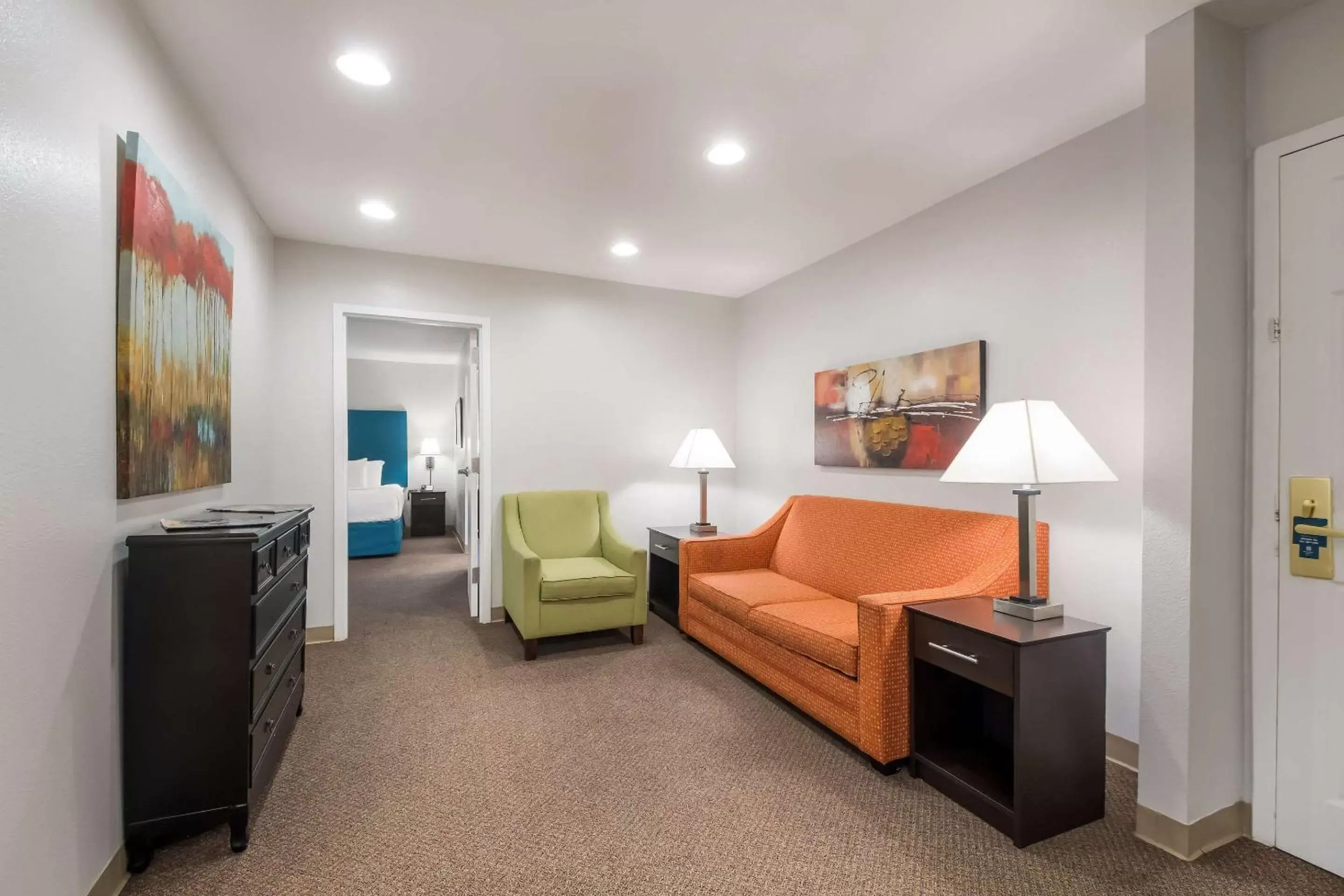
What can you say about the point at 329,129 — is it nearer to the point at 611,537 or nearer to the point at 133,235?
the point at 133,235

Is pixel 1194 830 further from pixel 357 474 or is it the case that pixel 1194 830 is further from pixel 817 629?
pixel 357 474

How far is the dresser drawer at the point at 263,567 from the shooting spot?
187 centimetres

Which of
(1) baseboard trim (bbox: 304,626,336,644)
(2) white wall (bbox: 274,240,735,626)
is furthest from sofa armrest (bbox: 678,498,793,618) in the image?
(1) baseboard trim (bbox: 304,626,336,644)

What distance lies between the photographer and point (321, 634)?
12.9ft

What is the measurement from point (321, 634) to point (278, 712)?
186 cm

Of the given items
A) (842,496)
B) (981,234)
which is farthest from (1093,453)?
(842,496)

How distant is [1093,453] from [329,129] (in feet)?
10.2

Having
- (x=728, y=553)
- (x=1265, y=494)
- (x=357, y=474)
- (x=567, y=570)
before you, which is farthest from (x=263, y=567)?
(x=357, y=474)

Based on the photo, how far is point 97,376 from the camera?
166cm

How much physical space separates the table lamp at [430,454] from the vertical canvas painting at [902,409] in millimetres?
6727

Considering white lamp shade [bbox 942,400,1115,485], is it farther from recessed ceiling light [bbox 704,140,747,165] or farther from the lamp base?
recessed ceiling light [bbox 704,140,747,165]

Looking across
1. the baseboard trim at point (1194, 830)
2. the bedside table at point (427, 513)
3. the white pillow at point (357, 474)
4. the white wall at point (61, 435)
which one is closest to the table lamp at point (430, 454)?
the bedside table at point (427, 513)

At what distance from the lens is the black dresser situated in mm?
1763

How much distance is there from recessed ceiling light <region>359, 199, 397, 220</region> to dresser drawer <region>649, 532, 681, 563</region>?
248 centimetres
